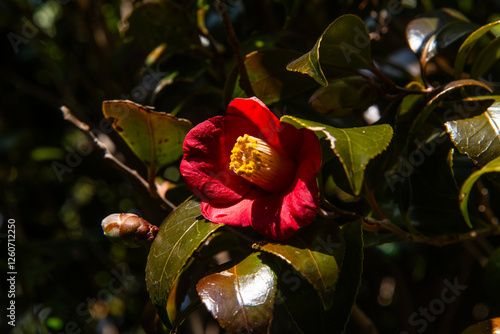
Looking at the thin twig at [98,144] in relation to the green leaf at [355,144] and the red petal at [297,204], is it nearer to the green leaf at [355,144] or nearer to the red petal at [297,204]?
the red petal at [297,204]

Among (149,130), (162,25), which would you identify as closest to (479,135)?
(149,130)

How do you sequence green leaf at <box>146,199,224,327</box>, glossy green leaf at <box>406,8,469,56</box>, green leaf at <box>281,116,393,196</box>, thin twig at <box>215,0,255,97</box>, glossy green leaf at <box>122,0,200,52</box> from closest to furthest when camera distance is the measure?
green leaf at <box>281,116,393,196</box> → green leaf at <box>146,199,224,327</box> → thin twig at <box>215,0,255,97</box> → glossy green leaf at <box>406,8,469,56</box> → glossy green leaf at <box>122,0,200,52</box>

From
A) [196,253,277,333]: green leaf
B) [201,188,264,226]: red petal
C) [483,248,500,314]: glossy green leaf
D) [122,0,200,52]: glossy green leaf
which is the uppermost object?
[122,0,200,52]: glossy green leaf

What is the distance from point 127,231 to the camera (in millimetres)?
754

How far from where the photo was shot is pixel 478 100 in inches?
30.2

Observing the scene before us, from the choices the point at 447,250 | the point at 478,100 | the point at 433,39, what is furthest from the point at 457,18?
the point at 447,250

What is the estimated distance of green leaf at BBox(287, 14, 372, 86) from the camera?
0.75 metres

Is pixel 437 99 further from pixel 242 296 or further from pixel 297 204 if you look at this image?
pixel 242 296

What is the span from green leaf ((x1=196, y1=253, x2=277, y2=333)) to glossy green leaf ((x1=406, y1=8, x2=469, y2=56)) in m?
0.53

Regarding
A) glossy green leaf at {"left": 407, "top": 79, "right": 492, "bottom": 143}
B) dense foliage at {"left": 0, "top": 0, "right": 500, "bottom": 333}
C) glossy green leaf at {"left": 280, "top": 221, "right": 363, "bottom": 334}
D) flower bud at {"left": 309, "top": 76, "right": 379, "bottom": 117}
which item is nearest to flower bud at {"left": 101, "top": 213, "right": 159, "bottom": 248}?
Answer: dense foliage at {"left": 0, "top": 0, "right": 500, "bottom": 333}

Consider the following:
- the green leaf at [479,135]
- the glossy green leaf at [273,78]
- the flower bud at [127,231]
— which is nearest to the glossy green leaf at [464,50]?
the green leaf at [479,135]

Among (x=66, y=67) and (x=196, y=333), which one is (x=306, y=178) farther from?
→ (x=66, y=67)

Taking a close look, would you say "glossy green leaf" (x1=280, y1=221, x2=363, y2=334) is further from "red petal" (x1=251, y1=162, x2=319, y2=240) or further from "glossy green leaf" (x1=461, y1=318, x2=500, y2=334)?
"glossy green leaf" (x1=461, y1=318, x2=500, y2=334)

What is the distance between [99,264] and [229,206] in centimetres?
109
